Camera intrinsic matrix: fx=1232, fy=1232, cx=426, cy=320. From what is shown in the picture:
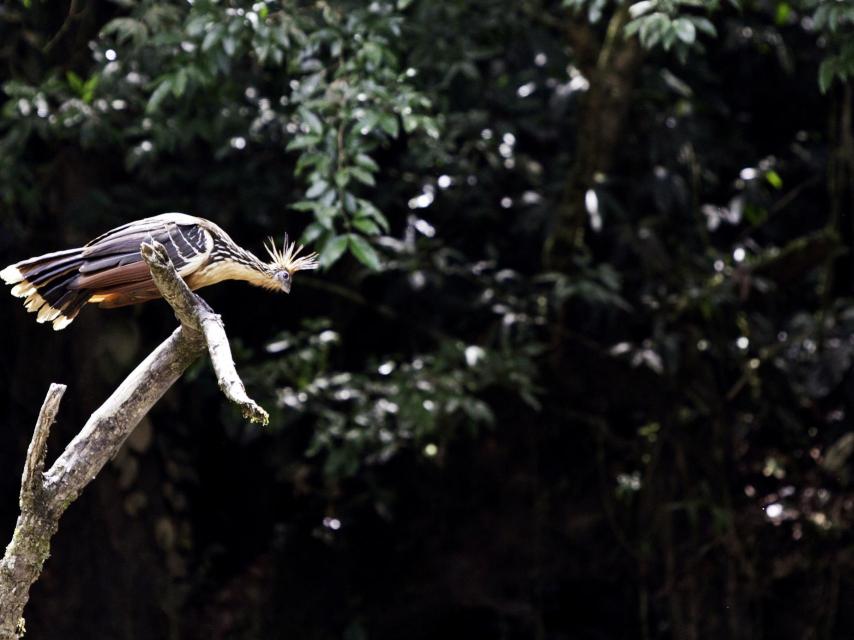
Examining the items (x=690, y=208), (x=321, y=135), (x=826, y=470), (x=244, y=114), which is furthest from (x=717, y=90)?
(x=321, y=135)

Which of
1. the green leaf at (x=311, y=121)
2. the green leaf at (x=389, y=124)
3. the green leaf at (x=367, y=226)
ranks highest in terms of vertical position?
the green leaf at (x=389, y=124)

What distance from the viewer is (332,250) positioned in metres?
2.68

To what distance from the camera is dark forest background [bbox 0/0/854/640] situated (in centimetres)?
366

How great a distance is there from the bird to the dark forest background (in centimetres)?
136

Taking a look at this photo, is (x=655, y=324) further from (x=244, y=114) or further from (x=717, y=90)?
(x=244, y=114)

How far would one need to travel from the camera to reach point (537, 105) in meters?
3.84

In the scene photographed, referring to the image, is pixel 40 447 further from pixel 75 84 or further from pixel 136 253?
pixel 75 84

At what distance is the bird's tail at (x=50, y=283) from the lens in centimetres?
201

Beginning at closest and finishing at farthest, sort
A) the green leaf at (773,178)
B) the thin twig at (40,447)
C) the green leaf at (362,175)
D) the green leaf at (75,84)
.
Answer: the thin twig at (40,447) < the green leaf at (362,175) < the green leaf at (75,84) < the green leaf at (773,178)

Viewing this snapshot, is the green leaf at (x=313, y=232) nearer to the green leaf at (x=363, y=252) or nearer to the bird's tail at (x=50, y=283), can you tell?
the green leaf at (x=363, y=252)

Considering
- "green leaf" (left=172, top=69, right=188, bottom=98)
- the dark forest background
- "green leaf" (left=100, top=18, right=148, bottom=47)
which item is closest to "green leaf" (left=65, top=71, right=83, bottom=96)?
the dark forest background

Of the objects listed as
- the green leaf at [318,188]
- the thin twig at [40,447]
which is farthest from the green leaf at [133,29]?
the thin twig at [40,447]

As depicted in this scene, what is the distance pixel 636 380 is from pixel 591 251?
18.2 inches

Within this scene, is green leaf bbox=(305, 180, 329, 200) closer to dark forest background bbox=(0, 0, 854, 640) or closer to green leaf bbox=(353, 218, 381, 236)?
green leaf bbox=(353, 218, 381, 236)
